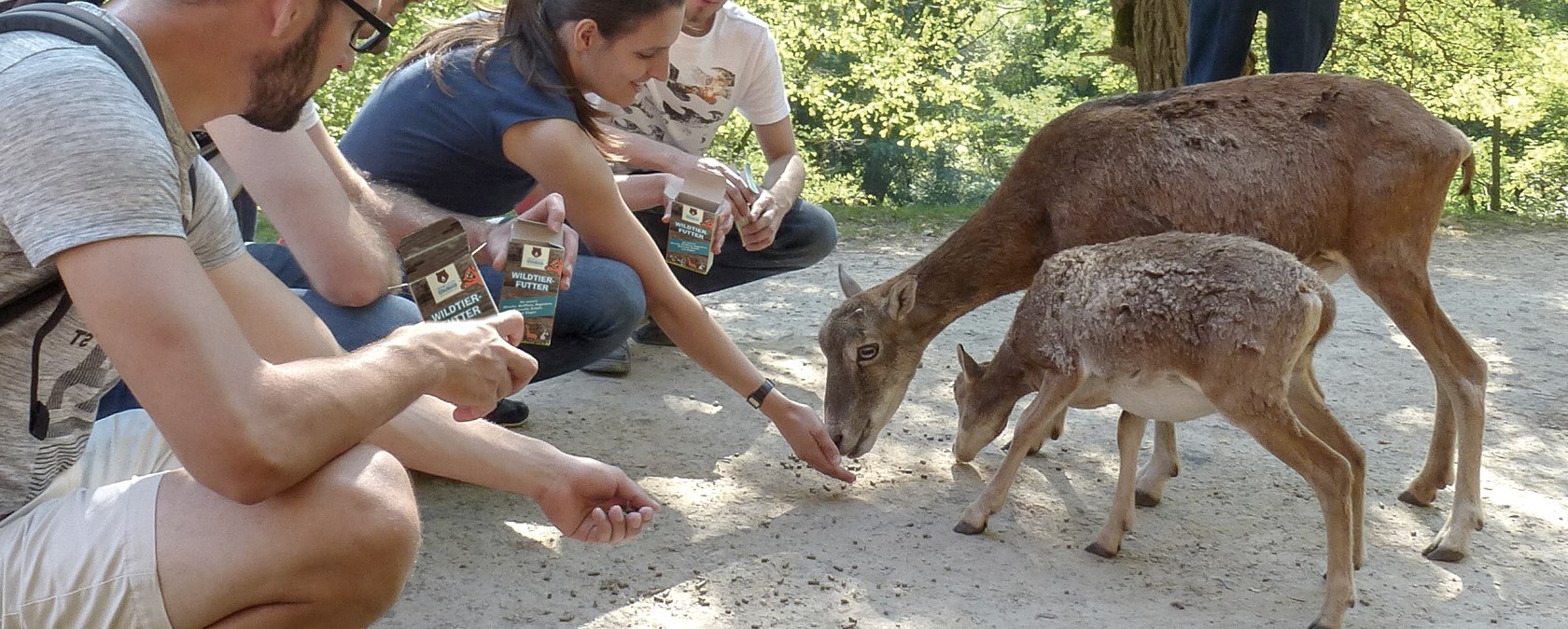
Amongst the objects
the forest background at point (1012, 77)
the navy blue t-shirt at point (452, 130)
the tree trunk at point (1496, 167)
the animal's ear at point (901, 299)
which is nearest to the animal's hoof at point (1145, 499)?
the animal's ear at point (901, 299)

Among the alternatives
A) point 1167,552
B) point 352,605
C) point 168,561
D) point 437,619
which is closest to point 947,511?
point 1167,552

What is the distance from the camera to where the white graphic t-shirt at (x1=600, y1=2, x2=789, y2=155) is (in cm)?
601

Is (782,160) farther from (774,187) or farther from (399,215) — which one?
(399,215)

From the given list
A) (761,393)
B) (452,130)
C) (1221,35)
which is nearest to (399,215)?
(452,130)

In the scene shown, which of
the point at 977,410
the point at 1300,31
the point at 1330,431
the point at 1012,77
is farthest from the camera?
the point at 1012,77

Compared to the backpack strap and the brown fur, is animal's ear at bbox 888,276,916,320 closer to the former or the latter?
the brown fur

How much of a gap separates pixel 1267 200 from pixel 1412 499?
1291 mm

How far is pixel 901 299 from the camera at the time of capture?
5.21m

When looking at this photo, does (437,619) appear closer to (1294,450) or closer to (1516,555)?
(1294,450)

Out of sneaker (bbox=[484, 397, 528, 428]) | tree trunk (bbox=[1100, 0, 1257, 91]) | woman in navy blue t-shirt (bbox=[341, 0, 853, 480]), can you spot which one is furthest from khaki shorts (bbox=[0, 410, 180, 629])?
tree trunk (bbox=[1100, 0, 1257, 91])

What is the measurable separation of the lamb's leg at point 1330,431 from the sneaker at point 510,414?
2921 millimetres

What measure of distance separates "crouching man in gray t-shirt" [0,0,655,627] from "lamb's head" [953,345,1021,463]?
2.26 meters

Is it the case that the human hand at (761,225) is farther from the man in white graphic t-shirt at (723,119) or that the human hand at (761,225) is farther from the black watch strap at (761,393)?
the black watch strap at (761,393)

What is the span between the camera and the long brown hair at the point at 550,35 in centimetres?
430
